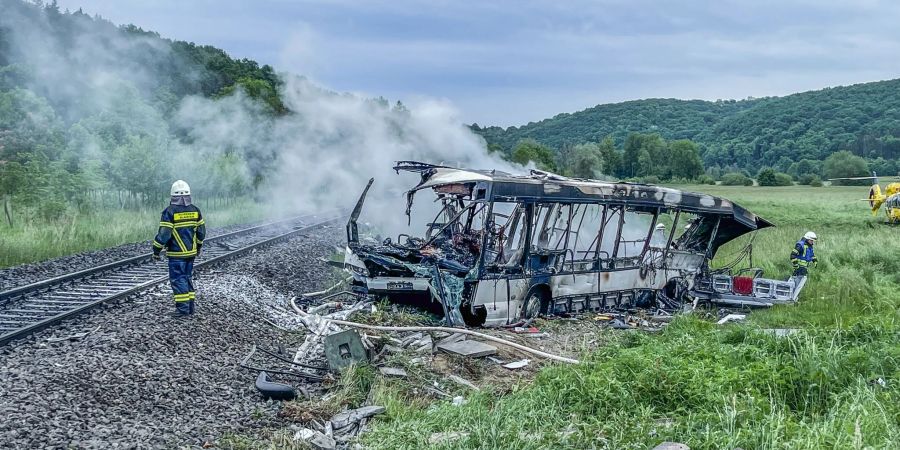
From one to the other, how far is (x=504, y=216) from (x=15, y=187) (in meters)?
15.4

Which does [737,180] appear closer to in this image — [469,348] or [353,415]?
[469,348]

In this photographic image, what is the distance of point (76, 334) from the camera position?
8711 millimetres

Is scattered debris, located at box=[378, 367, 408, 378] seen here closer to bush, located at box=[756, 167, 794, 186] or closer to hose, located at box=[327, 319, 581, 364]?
hose, located at box=[327, 319, 581, 364]

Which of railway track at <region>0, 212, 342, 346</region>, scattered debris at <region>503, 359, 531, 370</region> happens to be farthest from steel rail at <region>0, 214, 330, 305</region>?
scattered debris at <region>503, 359, 531, 370</region>

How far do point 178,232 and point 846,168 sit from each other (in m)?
86.1

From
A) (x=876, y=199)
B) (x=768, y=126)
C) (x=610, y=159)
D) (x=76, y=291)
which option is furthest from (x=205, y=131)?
(x=768, y=126)

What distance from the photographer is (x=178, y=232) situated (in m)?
10.1

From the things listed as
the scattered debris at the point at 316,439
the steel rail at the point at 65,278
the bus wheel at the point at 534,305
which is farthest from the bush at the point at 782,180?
the scattered debris at the point at 316,439

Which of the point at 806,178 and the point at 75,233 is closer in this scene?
the point at 75,233

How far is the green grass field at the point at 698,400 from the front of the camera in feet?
18.7

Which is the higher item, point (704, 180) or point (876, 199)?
Result: point (876, 199)

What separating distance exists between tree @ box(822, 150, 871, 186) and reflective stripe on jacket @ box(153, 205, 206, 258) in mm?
83893

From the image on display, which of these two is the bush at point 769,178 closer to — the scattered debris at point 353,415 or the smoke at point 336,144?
the smoke at point 336,144

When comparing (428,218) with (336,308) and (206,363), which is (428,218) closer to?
(336,308)
